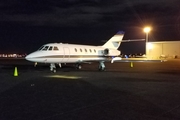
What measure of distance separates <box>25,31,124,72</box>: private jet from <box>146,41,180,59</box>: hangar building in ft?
185

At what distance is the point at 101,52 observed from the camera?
3303cm

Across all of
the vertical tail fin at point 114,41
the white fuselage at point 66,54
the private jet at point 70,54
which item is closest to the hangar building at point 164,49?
the vertical tail fin at point 114,41

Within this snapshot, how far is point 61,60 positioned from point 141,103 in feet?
56.9

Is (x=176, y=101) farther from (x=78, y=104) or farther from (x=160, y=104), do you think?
(x=78, y=104)

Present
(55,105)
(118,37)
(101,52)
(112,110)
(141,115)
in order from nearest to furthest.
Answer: (141,115), (112,110), (55,105), (101,52), (118,37)

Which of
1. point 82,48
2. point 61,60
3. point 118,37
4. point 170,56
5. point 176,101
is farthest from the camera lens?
point 170,56

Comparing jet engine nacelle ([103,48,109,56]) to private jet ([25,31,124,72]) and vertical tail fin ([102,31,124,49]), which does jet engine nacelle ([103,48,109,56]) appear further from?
vertical tail fin ([102,31,124,49])

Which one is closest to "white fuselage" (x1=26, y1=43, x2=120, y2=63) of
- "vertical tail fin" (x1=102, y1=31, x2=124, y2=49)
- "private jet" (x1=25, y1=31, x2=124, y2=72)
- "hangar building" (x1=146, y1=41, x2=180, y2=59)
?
"private jet" (x1=25, y1=31, x2=124, y2=72)

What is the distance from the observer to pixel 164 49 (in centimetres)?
8950

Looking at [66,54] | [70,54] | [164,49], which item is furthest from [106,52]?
[164,49]

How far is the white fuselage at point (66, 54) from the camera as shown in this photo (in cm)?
2452

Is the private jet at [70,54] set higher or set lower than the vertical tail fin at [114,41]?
lower

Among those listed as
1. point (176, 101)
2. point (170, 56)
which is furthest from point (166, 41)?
point (176, 101)

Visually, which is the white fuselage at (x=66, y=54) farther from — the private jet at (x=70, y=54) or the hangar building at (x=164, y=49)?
the hangar building at (x=164, y=49)
